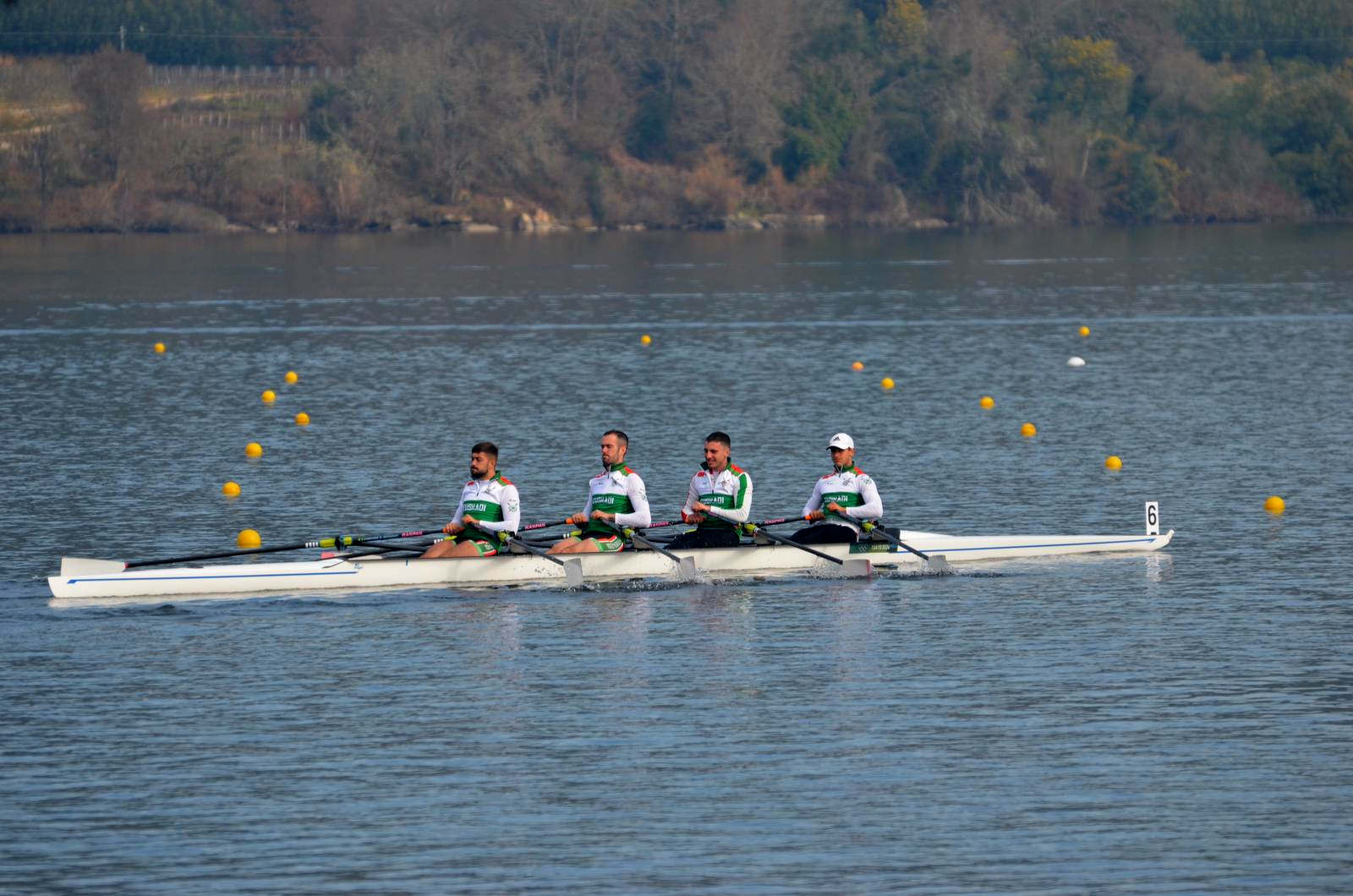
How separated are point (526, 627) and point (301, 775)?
4250 millimetres

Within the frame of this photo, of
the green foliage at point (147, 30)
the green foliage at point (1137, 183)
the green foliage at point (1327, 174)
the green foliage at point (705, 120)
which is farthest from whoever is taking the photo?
the green foliage at point (147, 30)

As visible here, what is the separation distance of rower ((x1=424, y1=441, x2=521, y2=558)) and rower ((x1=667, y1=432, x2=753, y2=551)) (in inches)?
59.9

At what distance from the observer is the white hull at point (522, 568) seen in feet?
57.0

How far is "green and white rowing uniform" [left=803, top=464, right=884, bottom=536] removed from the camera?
18969 mm

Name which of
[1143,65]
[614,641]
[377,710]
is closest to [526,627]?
[614,641]

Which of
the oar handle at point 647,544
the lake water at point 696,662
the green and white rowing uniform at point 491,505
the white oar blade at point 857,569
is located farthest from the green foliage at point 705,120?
the white oar blade at point 857,569

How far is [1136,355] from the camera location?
128 feet

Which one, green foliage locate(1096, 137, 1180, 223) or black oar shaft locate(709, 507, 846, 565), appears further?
green foliage locate(1096, 137, 1180, 223)

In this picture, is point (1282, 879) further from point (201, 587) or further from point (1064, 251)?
point (1064, 251)

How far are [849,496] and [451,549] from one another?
12.2 ft

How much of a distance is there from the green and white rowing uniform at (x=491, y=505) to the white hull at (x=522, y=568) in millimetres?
260

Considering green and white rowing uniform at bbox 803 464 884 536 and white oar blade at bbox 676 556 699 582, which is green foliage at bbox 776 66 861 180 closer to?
green and white rowing uniform at bbox 803 464 884 536

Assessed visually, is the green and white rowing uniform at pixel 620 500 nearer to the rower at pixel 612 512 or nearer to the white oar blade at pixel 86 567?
the rower at pixel 612 512

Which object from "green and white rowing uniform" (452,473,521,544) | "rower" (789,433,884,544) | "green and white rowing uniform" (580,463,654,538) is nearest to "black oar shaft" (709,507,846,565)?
"rower" (789,433,884,544)
